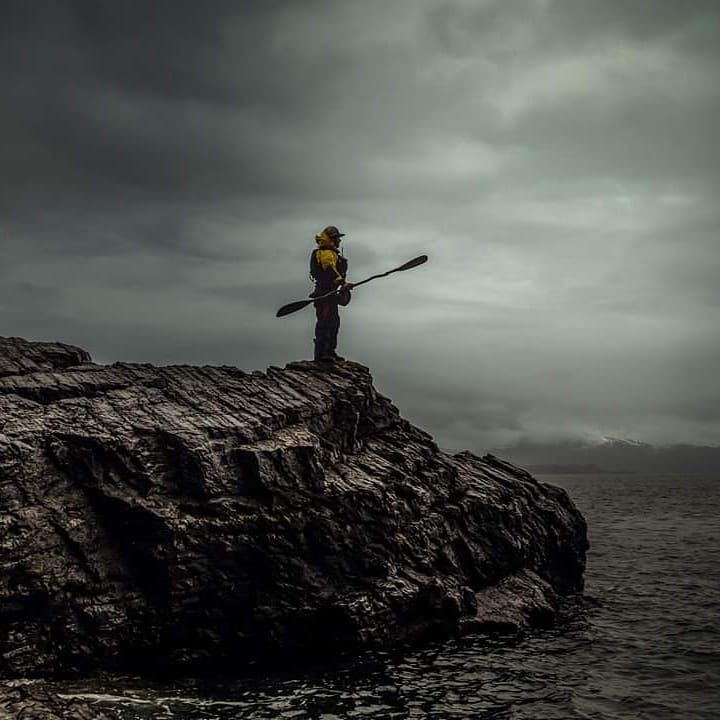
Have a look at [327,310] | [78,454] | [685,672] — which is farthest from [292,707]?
[327,310]

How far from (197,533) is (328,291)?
1382cm

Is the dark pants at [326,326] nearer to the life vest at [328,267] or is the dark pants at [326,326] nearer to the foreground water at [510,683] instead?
the life vest at [328,267]

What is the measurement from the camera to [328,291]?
29844 millimetres

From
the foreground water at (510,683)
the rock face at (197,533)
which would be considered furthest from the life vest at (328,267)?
the foreground water at (510,683)

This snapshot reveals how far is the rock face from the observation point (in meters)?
17.8

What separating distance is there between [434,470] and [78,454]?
531 inches

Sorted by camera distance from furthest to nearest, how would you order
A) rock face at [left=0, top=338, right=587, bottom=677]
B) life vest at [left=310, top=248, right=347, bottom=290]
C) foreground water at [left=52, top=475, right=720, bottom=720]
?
life vest at [left=310, top=248, right=347, bottom=290] < rock face at [left=0, top=338, right=587, bottom=677] < foreground water at [left=52, top=475, right=720, bottom=720]

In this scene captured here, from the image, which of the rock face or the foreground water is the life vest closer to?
the rock face

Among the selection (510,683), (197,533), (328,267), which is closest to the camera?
(510,683)

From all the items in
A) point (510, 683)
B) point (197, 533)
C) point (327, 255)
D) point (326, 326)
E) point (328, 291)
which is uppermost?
point (327, 255)

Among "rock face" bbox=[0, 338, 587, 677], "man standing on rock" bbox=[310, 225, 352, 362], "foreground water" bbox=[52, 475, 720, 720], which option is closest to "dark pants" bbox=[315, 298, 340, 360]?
"man standing on rock" bbox=[310, 225, 352, 362]

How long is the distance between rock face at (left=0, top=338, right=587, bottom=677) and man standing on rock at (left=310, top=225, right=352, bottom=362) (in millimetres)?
5580

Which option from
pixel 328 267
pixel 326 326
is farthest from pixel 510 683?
pixel 328 267

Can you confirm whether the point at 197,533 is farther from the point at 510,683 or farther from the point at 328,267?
the point at 328,267
